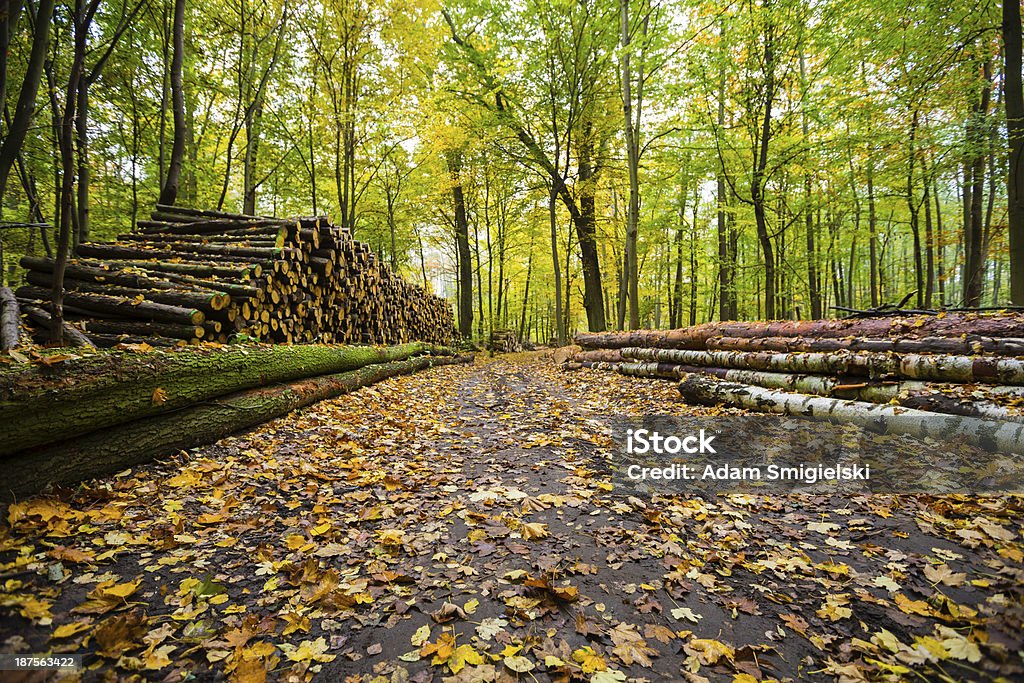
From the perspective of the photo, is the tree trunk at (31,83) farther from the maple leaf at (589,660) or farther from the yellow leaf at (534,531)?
the maple leaf at (589,660)

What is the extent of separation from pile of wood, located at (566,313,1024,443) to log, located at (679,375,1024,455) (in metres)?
0.01

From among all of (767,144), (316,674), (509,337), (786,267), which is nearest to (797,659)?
(316,674)

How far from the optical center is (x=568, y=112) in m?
14.1

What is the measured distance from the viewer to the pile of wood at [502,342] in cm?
2149

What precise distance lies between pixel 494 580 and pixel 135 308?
5729 millimetres

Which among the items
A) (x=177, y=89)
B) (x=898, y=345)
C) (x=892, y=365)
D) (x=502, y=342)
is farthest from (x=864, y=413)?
(x=502, y=342)

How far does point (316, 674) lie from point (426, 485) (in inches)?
71.0

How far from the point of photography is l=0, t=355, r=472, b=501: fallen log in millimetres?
2465

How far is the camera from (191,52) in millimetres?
10438

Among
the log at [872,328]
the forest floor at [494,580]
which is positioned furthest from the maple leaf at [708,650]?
the log at [872,328]

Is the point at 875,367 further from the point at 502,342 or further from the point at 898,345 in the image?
the point at 502,342

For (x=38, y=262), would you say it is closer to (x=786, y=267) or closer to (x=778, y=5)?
(x=778, y=5)

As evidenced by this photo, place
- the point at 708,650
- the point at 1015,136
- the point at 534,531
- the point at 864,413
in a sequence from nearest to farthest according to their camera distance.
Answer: the point at 708,650 < the point at 534,531 < the point at 864,413 < the point at 1015,136

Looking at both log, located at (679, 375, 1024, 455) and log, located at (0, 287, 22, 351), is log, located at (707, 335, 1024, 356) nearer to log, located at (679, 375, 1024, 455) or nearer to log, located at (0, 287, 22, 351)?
log, located at (679, 375, 1024, 455)
